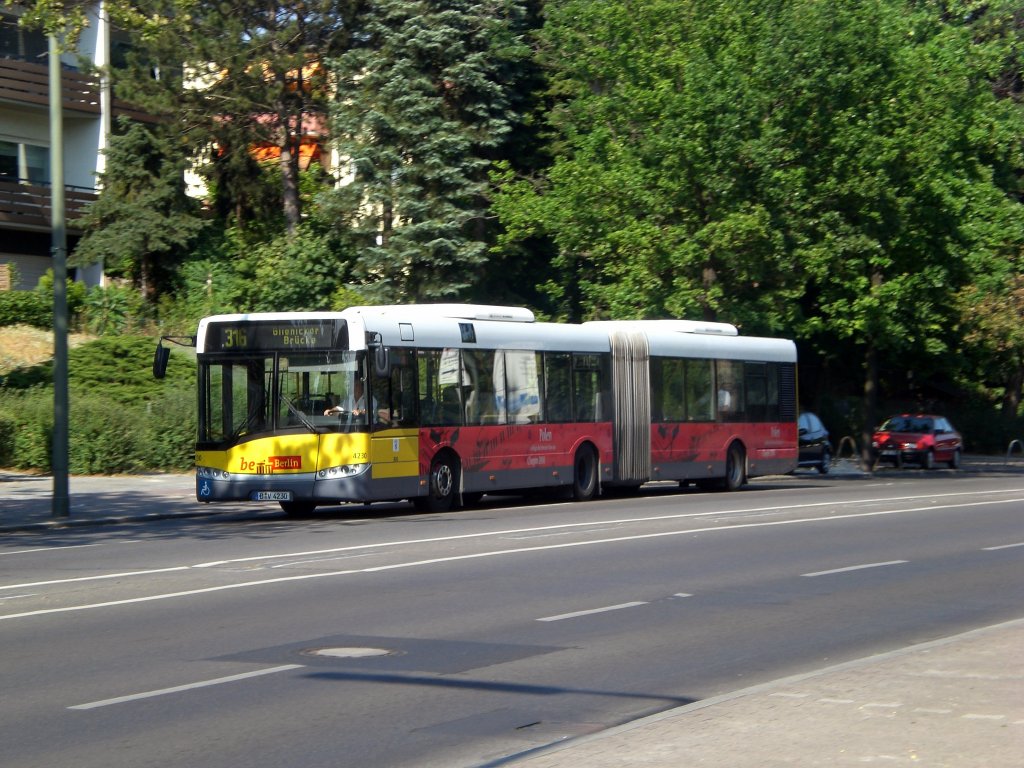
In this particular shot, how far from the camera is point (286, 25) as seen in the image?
43625 mm

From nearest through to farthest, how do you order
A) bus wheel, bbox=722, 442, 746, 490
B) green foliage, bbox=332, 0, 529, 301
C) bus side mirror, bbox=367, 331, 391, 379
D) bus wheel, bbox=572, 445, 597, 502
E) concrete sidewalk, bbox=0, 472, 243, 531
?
1. bus side mirror, bbox=367, 331, 391, 379
2. concrete sidewalk, bbox=0, 472, 243, 531
3. bus wheel, bbox=572, 445, 597, 502
4. bus wheel, bbox=722, 442, 746, 490
5. green foliage, bbox=332, 0, 529, 301

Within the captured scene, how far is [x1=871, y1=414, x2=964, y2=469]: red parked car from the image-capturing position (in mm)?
42844

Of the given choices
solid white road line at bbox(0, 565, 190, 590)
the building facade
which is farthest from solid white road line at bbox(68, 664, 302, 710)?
the building facade

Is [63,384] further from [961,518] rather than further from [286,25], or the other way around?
[286,25]

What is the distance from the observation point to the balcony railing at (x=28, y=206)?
146 feet

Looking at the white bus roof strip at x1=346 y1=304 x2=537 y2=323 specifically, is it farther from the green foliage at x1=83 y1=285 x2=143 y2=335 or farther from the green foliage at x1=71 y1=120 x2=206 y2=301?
the green foliage at x1=71 y1=120 x2=206 y2=301

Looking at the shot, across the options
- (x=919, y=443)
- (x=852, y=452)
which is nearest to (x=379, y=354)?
(x=919, y=443)

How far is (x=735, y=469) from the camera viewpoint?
30.2m

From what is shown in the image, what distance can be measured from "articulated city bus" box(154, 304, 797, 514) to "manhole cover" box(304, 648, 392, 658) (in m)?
10.9

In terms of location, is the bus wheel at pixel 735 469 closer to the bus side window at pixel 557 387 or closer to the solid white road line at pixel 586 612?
the bus side window at pixel 557 387

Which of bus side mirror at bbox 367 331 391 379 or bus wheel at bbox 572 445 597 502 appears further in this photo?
bus wheel at bbox 572 445 597 502

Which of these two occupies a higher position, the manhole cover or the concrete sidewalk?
the concrete sidewalk

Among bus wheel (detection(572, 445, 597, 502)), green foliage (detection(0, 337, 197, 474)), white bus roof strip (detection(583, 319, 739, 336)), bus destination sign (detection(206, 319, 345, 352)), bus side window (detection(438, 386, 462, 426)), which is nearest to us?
bus destination sign (detection(206, 319, 345, 352))

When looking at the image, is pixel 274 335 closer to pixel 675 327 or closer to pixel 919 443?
pixel 675 327
